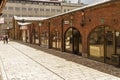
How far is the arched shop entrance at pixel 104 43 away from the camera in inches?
617

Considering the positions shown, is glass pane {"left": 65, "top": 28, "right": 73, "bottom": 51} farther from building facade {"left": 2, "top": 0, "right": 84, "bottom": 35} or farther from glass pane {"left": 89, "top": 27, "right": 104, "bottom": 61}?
building facade {"left": 2, "top": 0, "right": 84, "bottom": 35}

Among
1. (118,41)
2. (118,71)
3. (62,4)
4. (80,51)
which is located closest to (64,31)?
(80,51)

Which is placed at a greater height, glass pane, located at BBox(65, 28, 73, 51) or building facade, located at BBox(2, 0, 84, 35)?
building facade, located at BBox(2, 0, 84, 35)

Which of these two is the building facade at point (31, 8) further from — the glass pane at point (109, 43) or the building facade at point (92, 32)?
the glass pane at point (109, 43)

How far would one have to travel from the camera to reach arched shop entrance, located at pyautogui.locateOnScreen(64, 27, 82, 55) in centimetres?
2211

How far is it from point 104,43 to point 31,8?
73751mm

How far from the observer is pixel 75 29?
2266 centimetres

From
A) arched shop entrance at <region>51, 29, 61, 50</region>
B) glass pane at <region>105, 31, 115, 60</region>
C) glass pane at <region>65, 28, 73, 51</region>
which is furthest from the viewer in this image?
arched shop entrance at <region>51, 29, 61, 50</region>

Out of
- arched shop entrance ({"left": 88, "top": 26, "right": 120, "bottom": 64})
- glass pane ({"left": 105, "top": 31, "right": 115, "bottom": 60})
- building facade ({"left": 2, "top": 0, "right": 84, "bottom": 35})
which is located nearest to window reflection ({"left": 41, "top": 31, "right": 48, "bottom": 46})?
arched shop entrance ({"left": 88, "top": 26, "right": 120, "bottom": 64})

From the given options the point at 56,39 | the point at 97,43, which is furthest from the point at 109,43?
the point at 56,39

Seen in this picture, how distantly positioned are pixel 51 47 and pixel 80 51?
9518 mm

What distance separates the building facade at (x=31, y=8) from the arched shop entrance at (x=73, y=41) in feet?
198

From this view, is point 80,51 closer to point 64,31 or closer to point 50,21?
point 64,31

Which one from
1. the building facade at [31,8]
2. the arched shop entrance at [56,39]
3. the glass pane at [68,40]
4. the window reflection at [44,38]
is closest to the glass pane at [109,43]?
the glass pane at [68,40]
